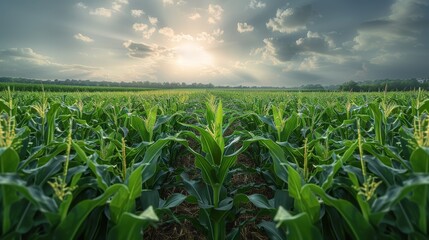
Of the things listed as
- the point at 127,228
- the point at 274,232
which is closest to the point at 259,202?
the point at 274,232

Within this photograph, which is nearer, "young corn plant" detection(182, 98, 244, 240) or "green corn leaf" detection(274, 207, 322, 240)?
"green corn leaf" detection(274, 207, 322, 240)

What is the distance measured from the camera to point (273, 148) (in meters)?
2.25

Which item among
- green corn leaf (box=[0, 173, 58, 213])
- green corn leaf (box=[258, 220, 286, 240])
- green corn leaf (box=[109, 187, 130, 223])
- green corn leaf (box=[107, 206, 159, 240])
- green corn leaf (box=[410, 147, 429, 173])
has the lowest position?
green corn leaf (box=[258, 220, 286, 240])

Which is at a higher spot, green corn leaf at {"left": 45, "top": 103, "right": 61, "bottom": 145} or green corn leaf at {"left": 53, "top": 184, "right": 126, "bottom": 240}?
green corn leaf at {"left": 45, "top": 103, "right": 61, "bottom": 145}

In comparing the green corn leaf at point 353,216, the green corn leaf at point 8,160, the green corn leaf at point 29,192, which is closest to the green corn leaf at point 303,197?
the green corn leaf at point 353,216

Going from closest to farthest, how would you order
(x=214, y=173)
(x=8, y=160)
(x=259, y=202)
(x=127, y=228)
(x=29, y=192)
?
(x=29, y=192), (x=8, y=160), (x=127, y=228), (x=259, y=202), (x=214, y=173)

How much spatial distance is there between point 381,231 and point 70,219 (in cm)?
168

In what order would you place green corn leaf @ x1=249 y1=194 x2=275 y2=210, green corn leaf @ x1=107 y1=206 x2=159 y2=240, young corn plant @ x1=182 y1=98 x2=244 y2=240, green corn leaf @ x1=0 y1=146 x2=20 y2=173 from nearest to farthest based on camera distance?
green corn leaf @ x1=0 y1=146 x2=20 y2=173 → green corn leaf @ x1=107 y1=206 x2=159 y2=240 → green corn leaf @ x1=249 y1=194 x2=275 y2=210 → young corn plant @ x1=182 y1=98 x2=244 y2=240

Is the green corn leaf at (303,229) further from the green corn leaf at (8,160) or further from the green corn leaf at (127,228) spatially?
the green corn leaf at (8,160)

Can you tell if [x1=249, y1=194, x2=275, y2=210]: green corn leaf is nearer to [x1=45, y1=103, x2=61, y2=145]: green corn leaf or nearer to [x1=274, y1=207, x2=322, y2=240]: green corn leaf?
[x1=274, y1=207, x2=322, y2=240]: green corn leaf

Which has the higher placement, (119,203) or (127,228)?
(119,203)

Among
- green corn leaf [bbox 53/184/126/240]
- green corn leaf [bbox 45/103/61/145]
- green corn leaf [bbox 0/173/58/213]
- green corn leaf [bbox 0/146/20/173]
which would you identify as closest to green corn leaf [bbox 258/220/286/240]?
green corn leaf [bbox 53/184/126/240]

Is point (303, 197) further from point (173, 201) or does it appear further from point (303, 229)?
point (173, 201)

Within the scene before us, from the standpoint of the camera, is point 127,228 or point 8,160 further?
point 127,228
